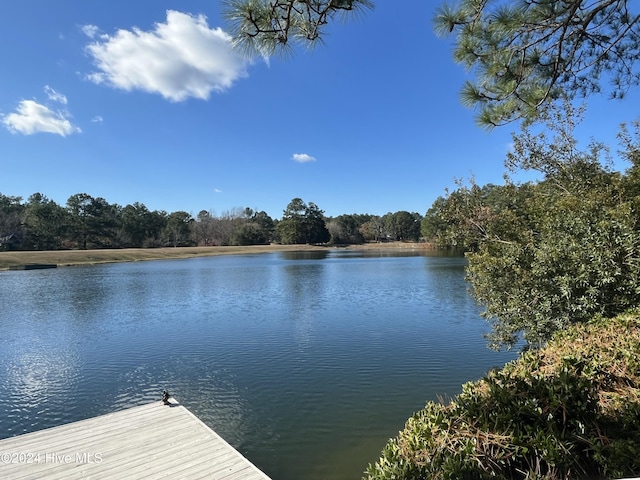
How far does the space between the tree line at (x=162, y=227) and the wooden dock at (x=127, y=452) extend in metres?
57.3

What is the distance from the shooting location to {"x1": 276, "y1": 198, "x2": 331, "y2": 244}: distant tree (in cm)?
Answer: 7538

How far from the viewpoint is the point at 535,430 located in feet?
7.55

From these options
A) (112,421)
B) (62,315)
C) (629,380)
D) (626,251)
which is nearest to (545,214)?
(626,251)

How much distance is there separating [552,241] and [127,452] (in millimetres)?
6755

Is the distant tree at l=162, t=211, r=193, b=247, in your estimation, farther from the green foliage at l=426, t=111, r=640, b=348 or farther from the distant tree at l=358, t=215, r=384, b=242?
the green foliage at l=426, t=111, r=640, b=348

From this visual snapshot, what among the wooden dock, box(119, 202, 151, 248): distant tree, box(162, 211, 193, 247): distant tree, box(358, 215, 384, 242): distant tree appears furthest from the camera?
box(358, 215, 384, 242): distant tree

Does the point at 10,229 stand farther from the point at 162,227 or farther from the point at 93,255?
the point at 162,227

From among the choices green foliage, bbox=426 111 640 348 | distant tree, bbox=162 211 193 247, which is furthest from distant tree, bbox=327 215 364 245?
green foliage, bbox=426 111 640 348

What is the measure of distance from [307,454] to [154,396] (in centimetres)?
348

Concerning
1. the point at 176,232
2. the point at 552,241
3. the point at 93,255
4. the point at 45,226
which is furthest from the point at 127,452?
the point at 176,232

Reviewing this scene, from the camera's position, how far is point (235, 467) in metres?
4.07

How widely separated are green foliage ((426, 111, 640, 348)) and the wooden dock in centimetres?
518

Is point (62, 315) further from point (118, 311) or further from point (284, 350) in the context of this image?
point (284, 350)

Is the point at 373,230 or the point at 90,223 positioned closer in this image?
the point at 90,223
